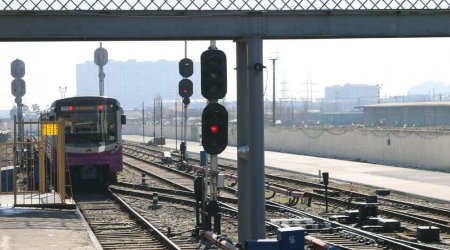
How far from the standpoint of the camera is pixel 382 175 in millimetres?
35969

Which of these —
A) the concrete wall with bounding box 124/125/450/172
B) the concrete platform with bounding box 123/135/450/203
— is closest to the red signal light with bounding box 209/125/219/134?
the concrete platform with bounding box 123/135/450/203

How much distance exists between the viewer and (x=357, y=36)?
1120 centimetres

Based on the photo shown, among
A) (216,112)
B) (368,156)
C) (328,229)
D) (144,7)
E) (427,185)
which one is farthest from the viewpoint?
(368,156)

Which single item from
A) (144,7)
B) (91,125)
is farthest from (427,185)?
(144,7)

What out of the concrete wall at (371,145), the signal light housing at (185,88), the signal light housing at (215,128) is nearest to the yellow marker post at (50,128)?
the signal light housing at (215,128)

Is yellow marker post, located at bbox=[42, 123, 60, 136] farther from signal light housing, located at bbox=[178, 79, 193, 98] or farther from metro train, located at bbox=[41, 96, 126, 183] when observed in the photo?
signal light housing, located at bbox=[178, 79, 193, 98]

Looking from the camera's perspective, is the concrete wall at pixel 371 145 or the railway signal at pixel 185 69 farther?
the railway signal at pixel 185 69

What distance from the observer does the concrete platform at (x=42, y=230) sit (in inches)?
603

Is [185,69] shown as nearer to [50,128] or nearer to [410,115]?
[50,128]

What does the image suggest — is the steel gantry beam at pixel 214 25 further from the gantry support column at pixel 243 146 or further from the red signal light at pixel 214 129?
the red signal light at pixel 214 129

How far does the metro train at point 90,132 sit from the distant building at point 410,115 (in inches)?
2778

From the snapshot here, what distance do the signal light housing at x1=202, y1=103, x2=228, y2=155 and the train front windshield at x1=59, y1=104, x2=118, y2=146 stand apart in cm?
1553

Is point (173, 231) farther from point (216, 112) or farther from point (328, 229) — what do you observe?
point (216, 112)

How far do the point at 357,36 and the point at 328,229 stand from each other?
7.46 metres
